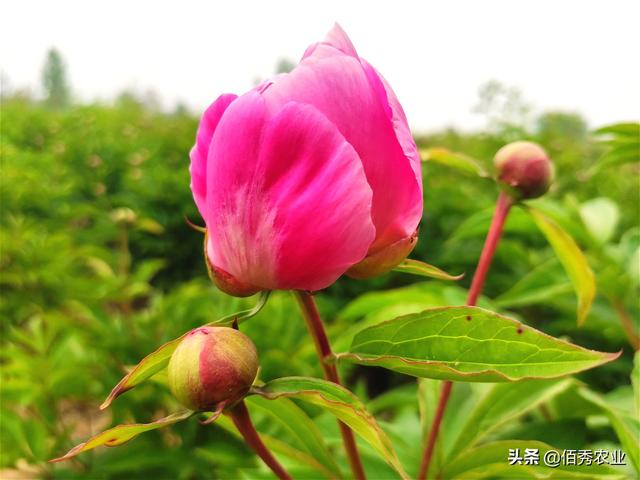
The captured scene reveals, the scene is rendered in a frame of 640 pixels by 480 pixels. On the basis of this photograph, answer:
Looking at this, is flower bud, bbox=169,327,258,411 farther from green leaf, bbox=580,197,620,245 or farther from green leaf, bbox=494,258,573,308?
green leaf, bbox=580,197,620,245

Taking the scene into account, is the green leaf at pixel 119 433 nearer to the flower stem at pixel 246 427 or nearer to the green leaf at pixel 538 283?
the flower stem at pixel 246 427

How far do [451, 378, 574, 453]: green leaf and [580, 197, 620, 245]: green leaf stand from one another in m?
0.30

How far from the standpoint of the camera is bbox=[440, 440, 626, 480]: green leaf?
405mm

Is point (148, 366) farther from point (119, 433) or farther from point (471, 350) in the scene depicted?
point (471, 350)

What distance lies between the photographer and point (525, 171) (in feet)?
1.49

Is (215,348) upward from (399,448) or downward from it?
upward

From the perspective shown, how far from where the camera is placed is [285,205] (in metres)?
0.29

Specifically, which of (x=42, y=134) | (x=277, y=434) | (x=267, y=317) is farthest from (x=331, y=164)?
(x=42, y=134)

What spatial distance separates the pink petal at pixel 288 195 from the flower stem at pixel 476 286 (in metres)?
0.17

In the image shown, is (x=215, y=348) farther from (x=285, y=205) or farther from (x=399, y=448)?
(x=399, y=448)

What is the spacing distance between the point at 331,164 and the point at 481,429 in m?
0.35

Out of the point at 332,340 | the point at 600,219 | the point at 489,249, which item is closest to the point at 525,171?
the point at 489,249

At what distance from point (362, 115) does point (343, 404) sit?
0.13m

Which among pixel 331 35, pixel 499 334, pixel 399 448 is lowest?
pixel 399 448
